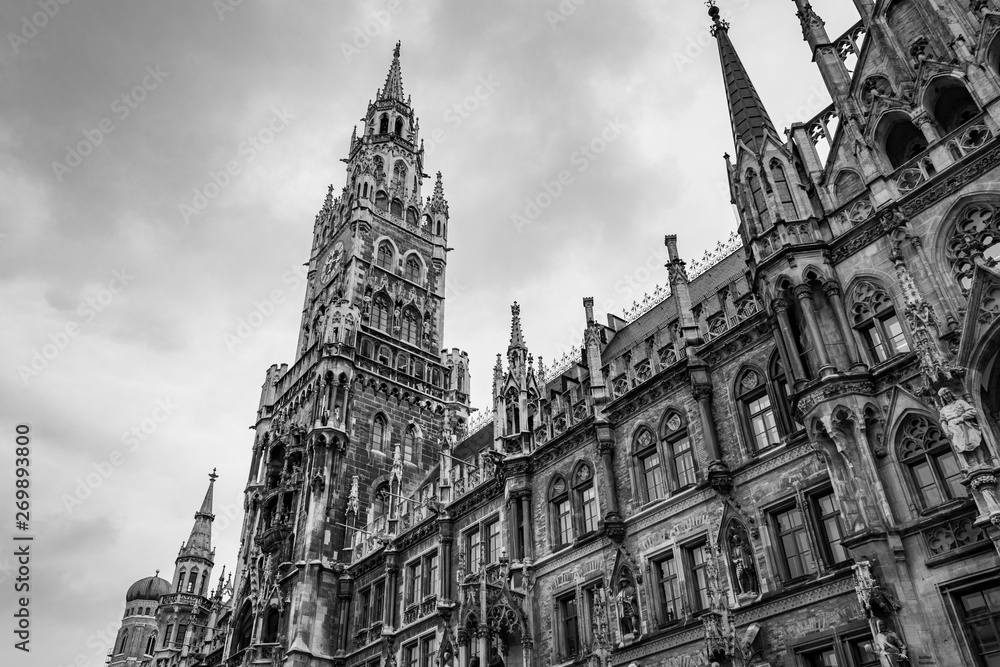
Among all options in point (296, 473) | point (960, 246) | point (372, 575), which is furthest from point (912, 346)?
point (296, 473)

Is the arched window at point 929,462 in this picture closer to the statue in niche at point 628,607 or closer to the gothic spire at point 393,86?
the statue in niche at point 628,607

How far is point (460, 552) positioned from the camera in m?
28.8

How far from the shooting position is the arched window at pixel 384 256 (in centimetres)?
4762

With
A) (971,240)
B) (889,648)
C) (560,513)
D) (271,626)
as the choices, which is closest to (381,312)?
(271,626)

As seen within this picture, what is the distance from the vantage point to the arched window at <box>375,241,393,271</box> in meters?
47.6

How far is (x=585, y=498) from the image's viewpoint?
951 inches

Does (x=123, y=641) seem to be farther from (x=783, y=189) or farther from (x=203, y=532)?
(x=783, y=189)

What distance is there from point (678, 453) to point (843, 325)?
20.0 feet

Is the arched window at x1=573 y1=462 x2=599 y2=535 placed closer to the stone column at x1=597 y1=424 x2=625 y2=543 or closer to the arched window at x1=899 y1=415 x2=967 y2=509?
the stone column at x1=597 y1=424 x2=625 y2=543

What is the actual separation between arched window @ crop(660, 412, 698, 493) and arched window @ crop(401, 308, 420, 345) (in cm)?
2570

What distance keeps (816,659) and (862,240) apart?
9296 millimetres

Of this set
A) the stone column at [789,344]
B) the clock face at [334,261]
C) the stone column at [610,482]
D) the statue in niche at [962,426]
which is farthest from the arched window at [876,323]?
the clock face at [334,261]

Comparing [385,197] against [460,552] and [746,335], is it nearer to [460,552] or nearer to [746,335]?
[460,552]

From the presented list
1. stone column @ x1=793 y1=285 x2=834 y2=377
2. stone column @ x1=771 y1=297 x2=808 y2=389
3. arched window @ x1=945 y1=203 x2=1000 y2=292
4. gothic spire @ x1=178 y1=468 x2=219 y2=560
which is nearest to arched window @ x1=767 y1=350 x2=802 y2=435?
stone column @ x1=771 y1=297 x2=808 y2=389
